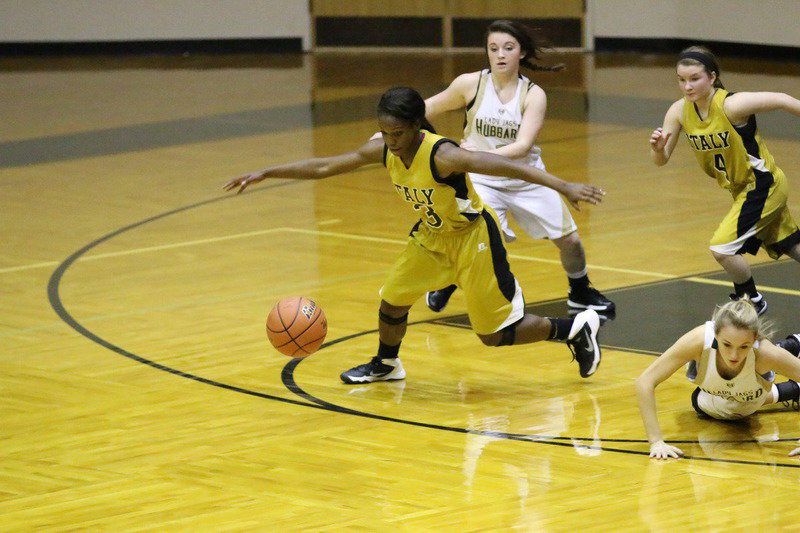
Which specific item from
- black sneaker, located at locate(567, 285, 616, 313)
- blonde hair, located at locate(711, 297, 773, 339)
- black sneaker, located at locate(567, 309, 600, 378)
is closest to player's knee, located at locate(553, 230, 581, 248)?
black sneaker, located at locate(567, 285, 616, 313)

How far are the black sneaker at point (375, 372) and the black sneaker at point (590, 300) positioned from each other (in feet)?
4.78

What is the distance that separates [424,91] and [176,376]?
1028cm


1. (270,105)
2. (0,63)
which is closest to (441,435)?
(270,105)

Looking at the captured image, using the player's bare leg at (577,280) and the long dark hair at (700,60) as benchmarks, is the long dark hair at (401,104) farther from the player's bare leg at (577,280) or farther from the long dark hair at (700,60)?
the player's bare leg at (577,280)

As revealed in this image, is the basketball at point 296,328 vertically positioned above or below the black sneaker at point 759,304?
above

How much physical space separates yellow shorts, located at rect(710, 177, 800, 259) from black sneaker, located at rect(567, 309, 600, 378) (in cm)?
106

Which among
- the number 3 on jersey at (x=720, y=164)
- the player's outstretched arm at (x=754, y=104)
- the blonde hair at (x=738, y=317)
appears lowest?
the blonde hair at (x=738, y=317)

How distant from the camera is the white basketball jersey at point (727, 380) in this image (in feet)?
16.6

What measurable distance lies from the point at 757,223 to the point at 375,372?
210cm

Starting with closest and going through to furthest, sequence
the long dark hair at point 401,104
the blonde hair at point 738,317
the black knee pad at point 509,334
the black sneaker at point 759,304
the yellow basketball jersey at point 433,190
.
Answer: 1. the blonde hair at point 738,317
2. the long dark hair at point 401,104
3. the yellow basketball jersey at point 433,190
4. the black knee pad at point 509,334
5. the black sneaker at point 759,304

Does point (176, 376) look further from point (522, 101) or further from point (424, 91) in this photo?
point (424, 91)

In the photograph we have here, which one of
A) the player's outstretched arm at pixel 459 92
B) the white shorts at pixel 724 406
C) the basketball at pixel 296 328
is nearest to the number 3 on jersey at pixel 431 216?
the basketball at pixel 296 328

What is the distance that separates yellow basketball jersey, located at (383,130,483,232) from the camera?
221 inches

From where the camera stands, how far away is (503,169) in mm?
5371
